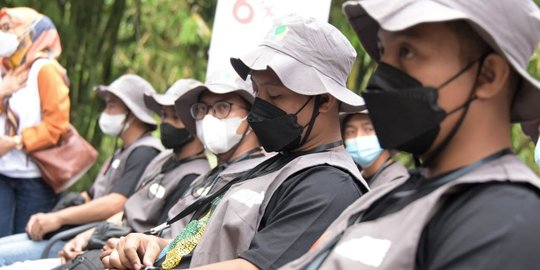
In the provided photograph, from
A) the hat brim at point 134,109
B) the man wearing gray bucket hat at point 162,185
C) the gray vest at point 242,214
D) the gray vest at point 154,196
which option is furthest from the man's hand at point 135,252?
the hat brim at point 134,109

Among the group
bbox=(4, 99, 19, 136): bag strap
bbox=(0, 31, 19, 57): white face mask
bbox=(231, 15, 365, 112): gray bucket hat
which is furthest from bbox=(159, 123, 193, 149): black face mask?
bbox=(231, 15, 365, 112): gray bucket hat

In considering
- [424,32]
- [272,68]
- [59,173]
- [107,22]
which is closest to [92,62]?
[107,22]

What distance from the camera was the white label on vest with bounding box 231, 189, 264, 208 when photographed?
304 cm

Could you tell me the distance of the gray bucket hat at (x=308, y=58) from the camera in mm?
3070

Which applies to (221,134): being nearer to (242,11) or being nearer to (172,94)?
(242,11)

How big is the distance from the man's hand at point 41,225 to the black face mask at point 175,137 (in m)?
0.86

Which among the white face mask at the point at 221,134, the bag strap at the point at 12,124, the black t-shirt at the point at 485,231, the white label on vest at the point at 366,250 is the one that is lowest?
the bag strap at the point at 12,124

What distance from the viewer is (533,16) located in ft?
6.55

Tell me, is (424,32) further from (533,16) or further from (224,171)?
(224,171)

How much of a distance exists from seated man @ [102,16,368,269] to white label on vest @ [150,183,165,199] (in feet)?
4.29

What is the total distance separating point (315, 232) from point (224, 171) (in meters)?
1.11

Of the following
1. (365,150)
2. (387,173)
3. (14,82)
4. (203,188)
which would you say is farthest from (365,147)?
(14,82)

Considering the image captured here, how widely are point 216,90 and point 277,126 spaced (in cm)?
107

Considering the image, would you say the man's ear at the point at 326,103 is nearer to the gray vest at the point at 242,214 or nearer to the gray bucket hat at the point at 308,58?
the gray bucket hat at the point at 308,58
